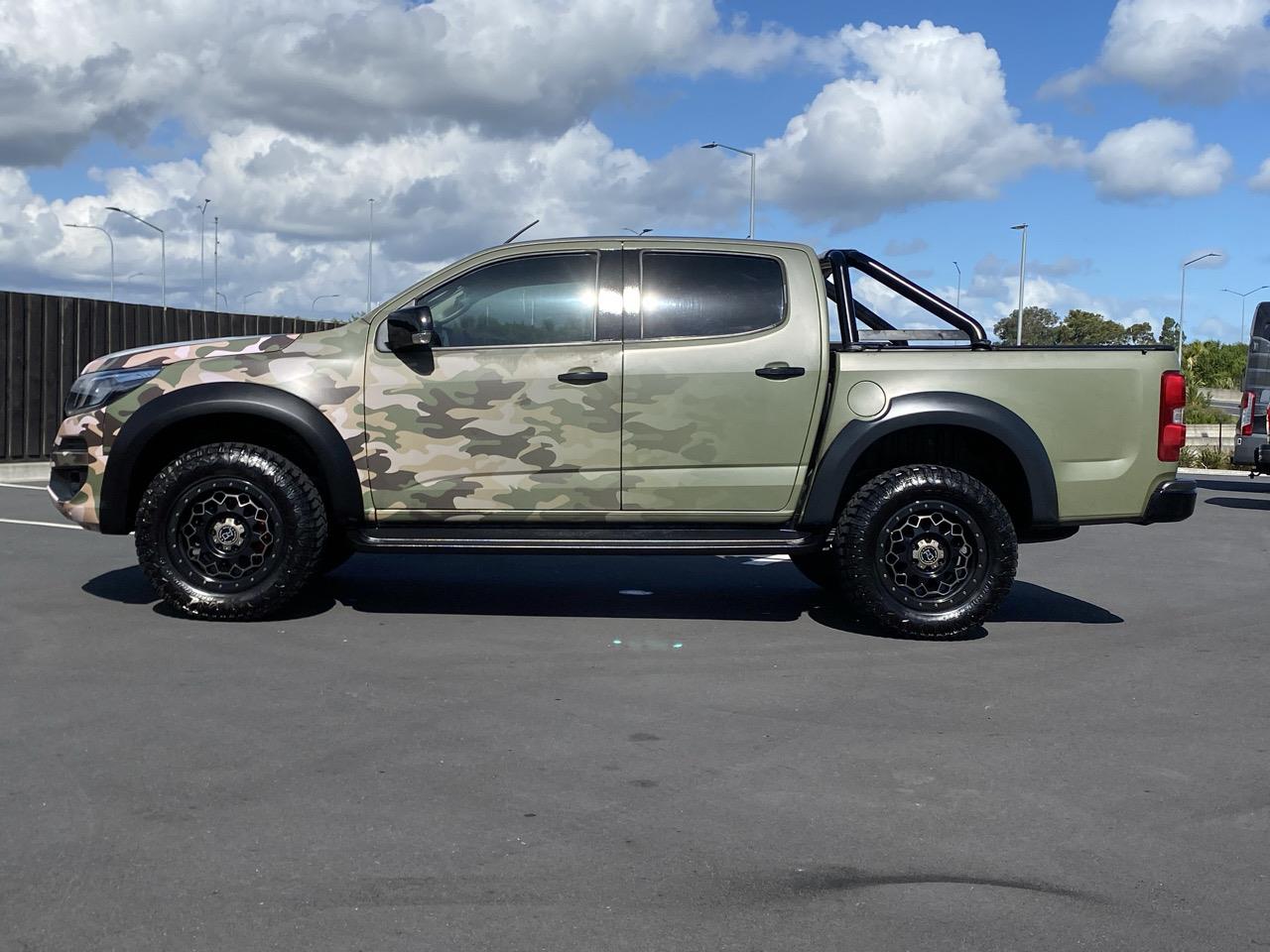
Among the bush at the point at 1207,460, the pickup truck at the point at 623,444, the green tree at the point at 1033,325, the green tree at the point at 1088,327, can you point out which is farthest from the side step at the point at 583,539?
the green tree at the point at 1088,327

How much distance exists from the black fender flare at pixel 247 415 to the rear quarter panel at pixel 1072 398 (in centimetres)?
248

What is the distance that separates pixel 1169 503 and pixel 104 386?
561 cm

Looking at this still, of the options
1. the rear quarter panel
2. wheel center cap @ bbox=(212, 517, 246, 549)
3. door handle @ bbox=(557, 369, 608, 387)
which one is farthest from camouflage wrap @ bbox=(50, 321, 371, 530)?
the rear quarter panel

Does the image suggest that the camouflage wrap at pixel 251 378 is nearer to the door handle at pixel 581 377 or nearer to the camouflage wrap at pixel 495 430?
the camouflage wrap at pixel 495 430

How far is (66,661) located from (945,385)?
4420 mm

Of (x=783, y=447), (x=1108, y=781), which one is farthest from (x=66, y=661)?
(x=1108, y=781)

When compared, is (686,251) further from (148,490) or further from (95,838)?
(95,838)

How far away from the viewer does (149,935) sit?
3158mm

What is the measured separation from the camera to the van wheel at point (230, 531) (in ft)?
22.5

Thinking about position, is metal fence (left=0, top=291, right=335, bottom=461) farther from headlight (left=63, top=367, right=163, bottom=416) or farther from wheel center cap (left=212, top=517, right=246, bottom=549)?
wheel center cap (left=212, top=517, right=246, bottom=549)

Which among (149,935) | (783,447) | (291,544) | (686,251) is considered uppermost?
(686,251)

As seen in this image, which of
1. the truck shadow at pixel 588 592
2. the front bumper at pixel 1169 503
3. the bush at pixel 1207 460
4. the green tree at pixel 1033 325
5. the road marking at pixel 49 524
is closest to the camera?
the front bumper at pixel 1169 503

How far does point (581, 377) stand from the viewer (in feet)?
22.5

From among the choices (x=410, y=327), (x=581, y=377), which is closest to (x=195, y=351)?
(x=410, y=327)
